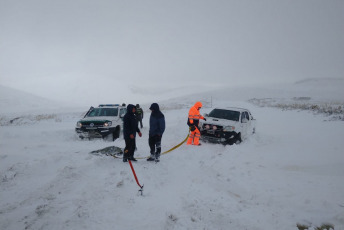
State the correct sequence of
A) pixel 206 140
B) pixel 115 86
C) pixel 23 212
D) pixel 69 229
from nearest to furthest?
pixel 69 229 → pixel 23 212 → pixel 206 140 → pixel 115 86

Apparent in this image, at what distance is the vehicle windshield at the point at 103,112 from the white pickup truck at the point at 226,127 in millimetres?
4756

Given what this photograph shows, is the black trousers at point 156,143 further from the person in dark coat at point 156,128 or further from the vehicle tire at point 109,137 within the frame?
the vehicle tire at point 109,137

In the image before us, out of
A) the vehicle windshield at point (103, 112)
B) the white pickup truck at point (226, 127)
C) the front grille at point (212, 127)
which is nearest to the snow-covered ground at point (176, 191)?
the white pickup truck at point (226, 127)

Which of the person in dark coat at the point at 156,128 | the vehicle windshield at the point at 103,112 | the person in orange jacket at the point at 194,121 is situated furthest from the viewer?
the vehicle windshield at the point at 103,112

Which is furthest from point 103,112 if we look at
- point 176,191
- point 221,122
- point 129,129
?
point 176,191

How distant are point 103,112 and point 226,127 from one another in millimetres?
6547

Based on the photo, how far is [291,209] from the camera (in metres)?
4.59

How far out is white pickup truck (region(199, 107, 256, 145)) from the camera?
9.59 m

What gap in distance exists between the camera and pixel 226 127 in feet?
31.6

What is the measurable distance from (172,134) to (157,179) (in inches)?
290

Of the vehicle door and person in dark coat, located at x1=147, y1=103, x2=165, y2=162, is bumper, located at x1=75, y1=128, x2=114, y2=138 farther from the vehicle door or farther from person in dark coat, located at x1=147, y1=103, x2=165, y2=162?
the vehicle door

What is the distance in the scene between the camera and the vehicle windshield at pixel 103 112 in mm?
11799

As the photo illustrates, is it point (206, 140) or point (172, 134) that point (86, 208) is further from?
point (172, 134)

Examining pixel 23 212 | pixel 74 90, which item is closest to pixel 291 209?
pixel 23 212
